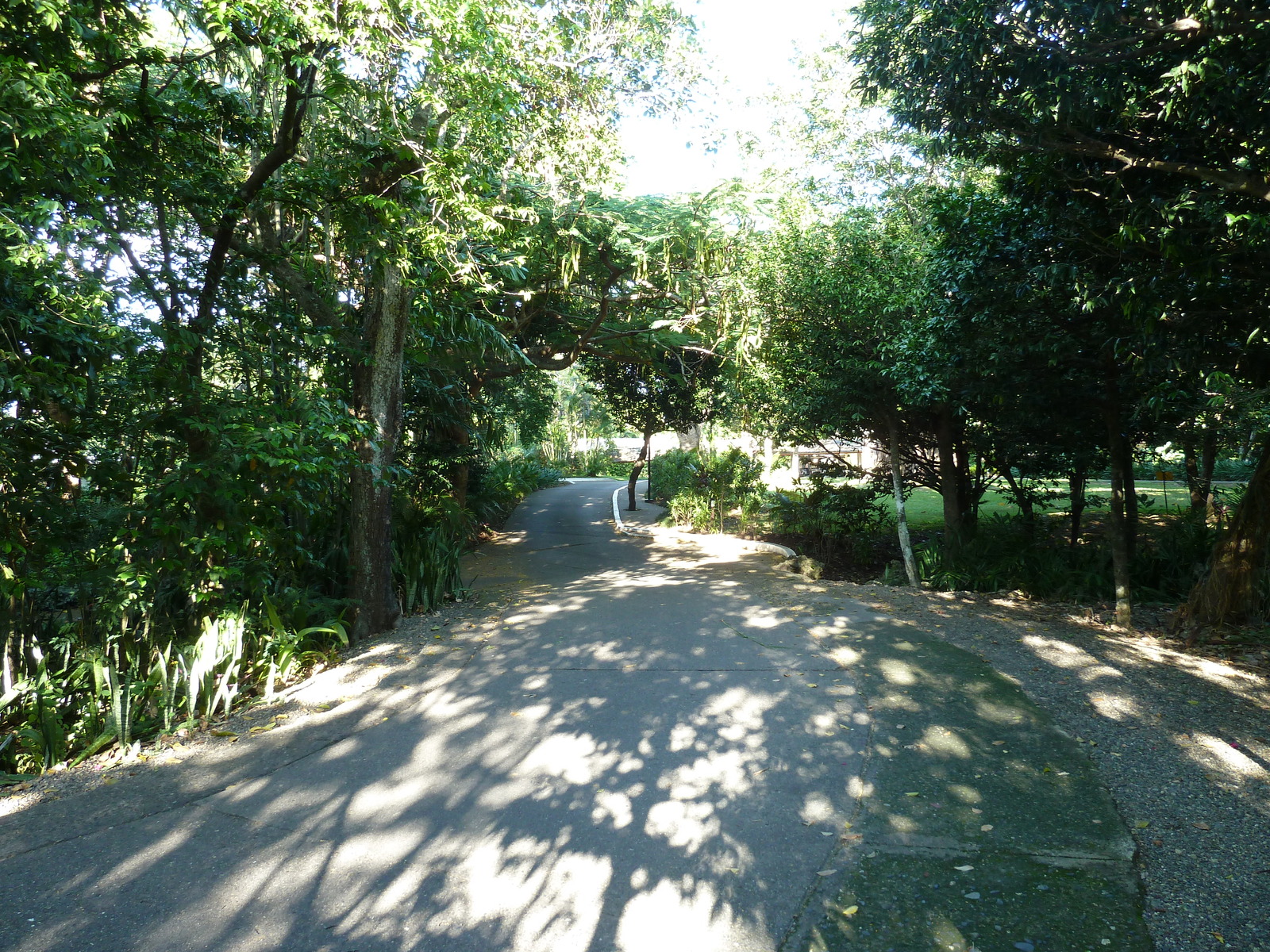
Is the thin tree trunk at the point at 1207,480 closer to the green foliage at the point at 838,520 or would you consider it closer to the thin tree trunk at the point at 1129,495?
the thin tree trunk at the point at 1129,495

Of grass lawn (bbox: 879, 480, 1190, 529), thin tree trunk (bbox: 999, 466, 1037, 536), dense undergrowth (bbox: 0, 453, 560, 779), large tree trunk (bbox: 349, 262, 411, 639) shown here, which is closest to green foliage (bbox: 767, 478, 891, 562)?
grass lawn (bbox: 879, 480, 1190, 529)

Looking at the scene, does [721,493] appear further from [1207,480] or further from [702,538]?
[1207,480]

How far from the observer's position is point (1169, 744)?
487 cm

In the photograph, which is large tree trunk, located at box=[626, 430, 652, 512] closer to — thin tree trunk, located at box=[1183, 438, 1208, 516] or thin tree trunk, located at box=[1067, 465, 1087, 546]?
thin tree trunk, located at box=[1067, 465, 1087, 546]

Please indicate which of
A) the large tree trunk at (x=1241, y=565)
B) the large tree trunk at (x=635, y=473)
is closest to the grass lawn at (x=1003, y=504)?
the large tree trunk at (x=1241, y=565)

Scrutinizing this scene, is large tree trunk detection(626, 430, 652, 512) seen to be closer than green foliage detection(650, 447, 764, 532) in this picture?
No

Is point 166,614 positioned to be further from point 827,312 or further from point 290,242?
point 827,312

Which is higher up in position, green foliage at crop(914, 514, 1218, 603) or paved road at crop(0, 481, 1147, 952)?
green foliage at crop(914, 514, 1218, 603)

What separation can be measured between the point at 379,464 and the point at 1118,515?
7718 mm

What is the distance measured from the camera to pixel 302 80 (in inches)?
264

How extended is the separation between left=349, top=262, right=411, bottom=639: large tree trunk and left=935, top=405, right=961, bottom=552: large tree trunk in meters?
7.60

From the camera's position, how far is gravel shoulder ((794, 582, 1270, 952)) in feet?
10.9

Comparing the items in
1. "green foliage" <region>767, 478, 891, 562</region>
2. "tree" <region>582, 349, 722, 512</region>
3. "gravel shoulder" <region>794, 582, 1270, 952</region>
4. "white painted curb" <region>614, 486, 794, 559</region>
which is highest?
"tree" <region>582, 349, 722, 512</region>

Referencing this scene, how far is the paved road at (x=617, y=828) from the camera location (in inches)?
131
